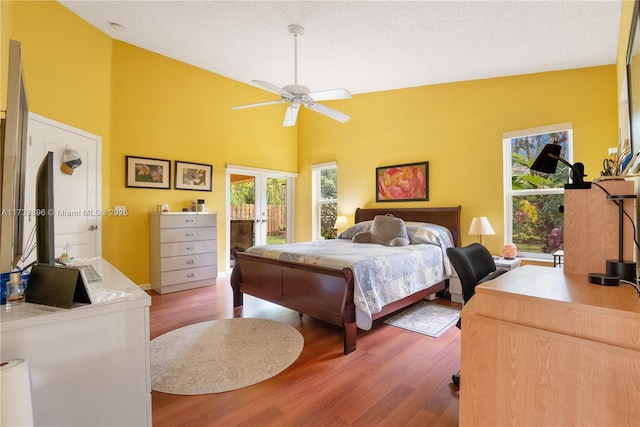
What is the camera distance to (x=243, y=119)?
541 cm

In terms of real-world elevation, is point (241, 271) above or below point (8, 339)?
below

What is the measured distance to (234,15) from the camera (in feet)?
10.0

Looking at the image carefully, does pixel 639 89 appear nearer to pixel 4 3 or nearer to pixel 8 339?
pixel 8 339

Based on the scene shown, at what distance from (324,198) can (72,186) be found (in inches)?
153

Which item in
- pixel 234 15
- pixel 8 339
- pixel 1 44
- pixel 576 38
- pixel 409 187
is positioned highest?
pixel 234 15

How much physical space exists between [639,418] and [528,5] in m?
2.85

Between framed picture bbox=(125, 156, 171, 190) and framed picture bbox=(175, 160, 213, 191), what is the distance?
0.15 meters

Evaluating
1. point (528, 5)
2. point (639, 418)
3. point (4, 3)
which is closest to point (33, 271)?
point (639, 418)

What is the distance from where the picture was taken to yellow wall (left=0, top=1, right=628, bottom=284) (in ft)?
10.5

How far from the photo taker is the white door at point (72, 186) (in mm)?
2910

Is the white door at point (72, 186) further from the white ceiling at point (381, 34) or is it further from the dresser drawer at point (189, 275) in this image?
the white ceiling at point (381, 34)

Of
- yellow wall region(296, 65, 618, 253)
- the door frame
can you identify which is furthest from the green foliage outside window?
the door frame

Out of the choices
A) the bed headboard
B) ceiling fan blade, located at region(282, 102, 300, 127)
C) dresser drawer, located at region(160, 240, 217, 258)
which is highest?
ceiling fan blade, located at region(282, 102, 300, 127)

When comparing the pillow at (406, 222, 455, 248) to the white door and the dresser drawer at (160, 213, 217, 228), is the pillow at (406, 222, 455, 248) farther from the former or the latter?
the white door
